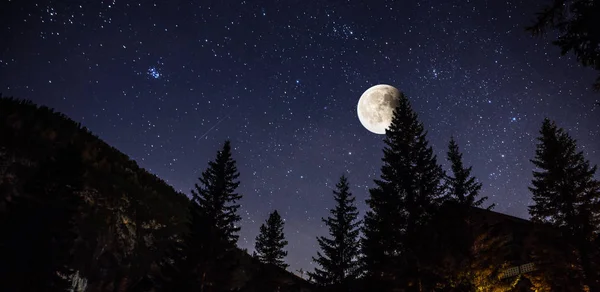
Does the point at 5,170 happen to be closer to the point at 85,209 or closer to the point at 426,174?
the point at 85,209

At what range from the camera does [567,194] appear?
24.4 m

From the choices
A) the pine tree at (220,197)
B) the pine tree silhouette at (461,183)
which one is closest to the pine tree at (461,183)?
the pine tree silhouette at (461,183)

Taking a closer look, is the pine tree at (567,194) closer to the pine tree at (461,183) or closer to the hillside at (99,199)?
the pine tree at (461,183)

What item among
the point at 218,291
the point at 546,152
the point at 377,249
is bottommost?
the point at 218,291

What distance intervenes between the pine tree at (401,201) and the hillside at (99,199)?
9.37m

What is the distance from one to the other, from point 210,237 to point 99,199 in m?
8.14

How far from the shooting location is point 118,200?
2383cm

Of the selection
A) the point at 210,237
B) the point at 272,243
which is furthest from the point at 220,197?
the point at 272,243

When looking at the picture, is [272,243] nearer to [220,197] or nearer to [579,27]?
[220,197]

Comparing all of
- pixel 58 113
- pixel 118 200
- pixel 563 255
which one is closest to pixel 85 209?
pixel 118 200

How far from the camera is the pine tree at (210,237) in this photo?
63.7ft

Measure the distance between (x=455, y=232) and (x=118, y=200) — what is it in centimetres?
2199

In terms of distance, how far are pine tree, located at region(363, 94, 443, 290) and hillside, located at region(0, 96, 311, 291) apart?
30.7ft

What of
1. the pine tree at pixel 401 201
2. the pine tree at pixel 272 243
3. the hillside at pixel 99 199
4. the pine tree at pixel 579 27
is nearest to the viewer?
the pine tree at pixel 579 27
